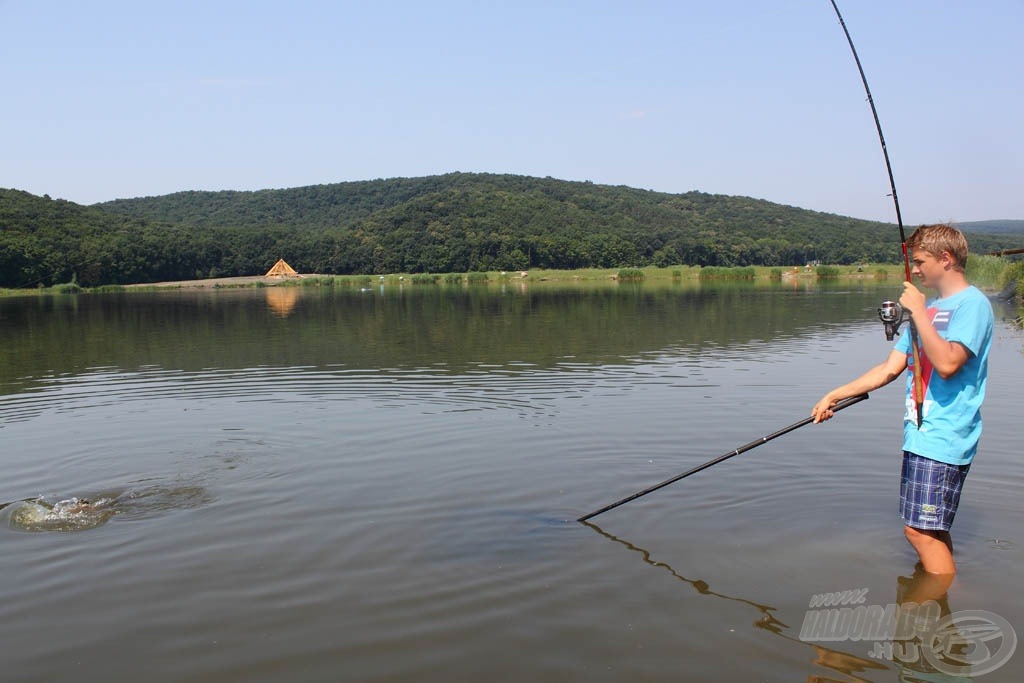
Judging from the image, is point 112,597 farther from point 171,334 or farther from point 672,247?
point 672,247

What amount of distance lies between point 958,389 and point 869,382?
52 centimetres

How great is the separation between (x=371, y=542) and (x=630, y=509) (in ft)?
7.27

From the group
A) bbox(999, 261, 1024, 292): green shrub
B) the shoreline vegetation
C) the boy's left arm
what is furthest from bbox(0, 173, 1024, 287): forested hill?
the boy's left arm

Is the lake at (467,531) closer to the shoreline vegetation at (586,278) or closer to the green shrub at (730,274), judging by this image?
the shoreline vegetation at (586,278)

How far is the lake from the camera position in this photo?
4.52 meters

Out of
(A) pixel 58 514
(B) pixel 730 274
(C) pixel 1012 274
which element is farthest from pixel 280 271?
(A) pixel 58 514

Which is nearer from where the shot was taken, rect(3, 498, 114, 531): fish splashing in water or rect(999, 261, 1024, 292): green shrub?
rect(3, 498, 114, 531): fish splashing in water

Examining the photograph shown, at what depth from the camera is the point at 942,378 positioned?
4.43 meters

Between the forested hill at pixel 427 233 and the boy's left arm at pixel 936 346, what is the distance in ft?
336

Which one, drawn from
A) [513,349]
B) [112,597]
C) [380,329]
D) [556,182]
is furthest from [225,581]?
[556,182]

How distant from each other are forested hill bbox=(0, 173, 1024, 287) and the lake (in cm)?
9391

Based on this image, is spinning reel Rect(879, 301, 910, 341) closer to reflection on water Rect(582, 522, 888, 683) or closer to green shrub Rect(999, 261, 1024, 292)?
reflection on water Rect(582, 522, 888, 683)

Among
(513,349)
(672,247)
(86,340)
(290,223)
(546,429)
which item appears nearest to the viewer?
(546,429)

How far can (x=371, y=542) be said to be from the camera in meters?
6.32
